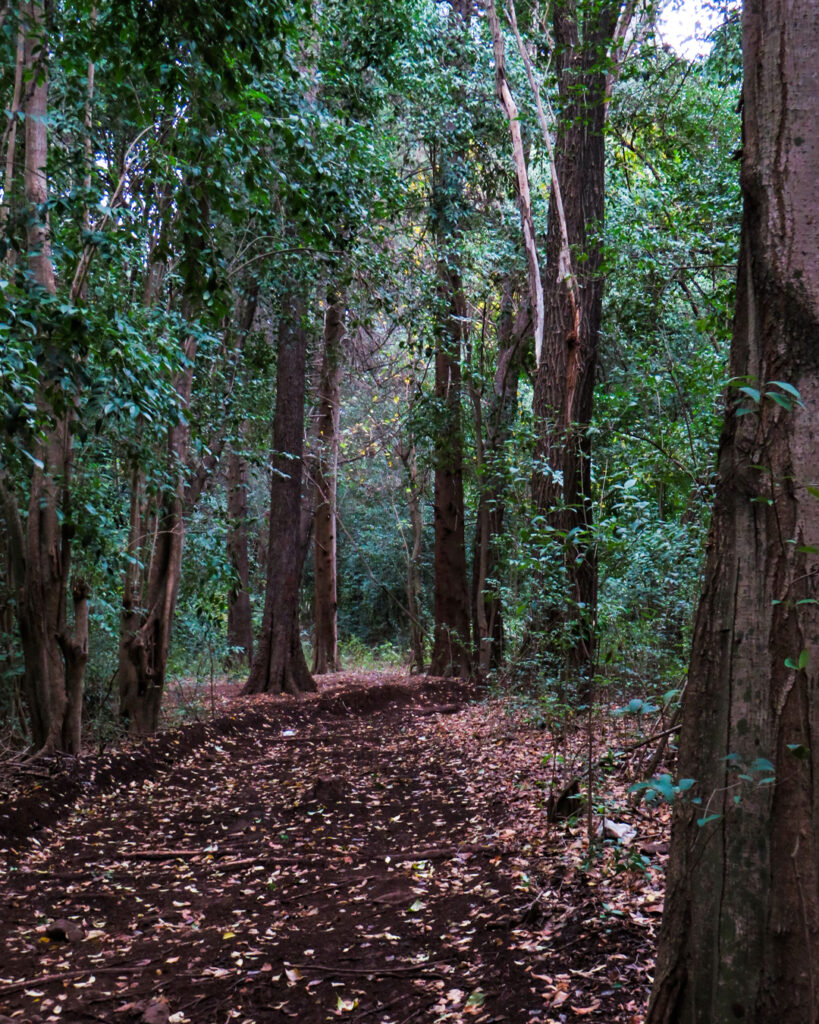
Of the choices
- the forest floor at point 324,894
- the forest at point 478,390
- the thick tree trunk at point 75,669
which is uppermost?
the forest at point 478,390

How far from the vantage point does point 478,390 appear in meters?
13.5

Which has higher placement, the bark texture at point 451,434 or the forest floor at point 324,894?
the bark texture at point 451,434

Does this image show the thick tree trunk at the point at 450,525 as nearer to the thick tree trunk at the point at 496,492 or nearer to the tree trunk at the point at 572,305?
the thick tree trunk at the point at 496,492

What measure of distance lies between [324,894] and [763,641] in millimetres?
3326

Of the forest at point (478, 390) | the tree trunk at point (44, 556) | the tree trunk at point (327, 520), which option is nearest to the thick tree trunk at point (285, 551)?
the forest at point (478, 390)

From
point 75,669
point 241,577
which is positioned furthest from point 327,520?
point 75,669

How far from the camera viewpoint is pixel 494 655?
1367 cm

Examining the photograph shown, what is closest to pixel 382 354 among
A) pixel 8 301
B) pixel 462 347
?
pixel 462 347

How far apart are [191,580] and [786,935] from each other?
884cm

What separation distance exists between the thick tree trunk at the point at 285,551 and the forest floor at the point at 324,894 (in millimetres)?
4876

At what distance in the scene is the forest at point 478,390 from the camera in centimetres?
226

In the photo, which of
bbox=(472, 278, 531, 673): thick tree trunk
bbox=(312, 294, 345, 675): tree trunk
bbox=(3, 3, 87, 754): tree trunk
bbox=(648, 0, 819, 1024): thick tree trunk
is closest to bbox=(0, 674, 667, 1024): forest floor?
bbox=(3, 3, 87, 754): tree trunk

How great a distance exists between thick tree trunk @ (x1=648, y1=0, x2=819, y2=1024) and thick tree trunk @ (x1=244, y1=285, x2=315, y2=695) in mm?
10730

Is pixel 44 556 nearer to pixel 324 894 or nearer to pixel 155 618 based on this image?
pixel 155 618
